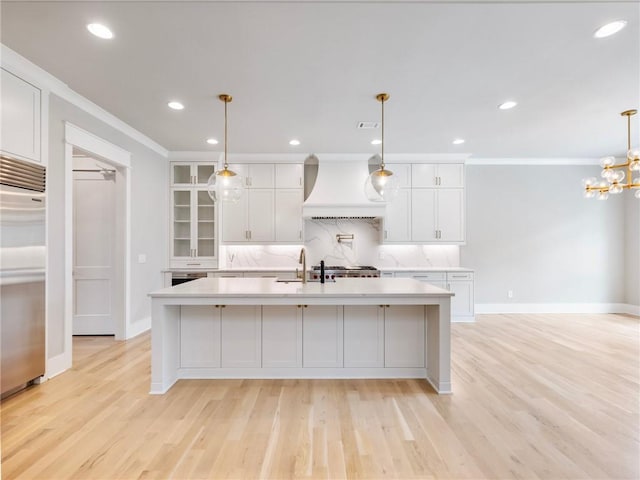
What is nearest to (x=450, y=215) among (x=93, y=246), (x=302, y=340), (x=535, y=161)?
(x=535, y=161)

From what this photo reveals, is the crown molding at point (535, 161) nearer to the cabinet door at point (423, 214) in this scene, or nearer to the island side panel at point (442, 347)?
the cabinet door at point (423, 214)

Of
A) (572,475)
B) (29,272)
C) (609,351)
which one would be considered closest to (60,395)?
(29,272)

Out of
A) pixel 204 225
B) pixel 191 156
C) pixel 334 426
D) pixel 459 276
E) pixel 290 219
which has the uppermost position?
pixel 191 156

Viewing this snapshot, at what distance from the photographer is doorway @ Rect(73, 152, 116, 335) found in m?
4.38

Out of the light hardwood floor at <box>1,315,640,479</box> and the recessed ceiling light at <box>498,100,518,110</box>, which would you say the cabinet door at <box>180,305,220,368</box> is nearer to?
the light hardwood floor at <box>1,315,640,479</box>

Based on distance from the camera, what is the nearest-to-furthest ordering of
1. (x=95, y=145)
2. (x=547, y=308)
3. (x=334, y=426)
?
(x=334, y=426)
(x=95, y=145)
(x=547, y=308)

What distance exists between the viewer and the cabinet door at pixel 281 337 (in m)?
3.03

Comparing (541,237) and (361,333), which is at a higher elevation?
(541,237)

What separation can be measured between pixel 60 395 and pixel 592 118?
245 inches

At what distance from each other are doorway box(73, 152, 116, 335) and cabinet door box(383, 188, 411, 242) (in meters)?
4.16

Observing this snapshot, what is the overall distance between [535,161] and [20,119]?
7.11 metres

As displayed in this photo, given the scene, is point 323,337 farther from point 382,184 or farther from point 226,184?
point 226,184

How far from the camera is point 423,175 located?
5617 mm

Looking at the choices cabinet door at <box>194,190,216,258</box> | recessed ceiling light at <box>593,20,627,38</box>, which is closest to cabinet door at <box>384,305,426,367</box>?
recessed ceiling light at <box>593,20,627,38</box>
